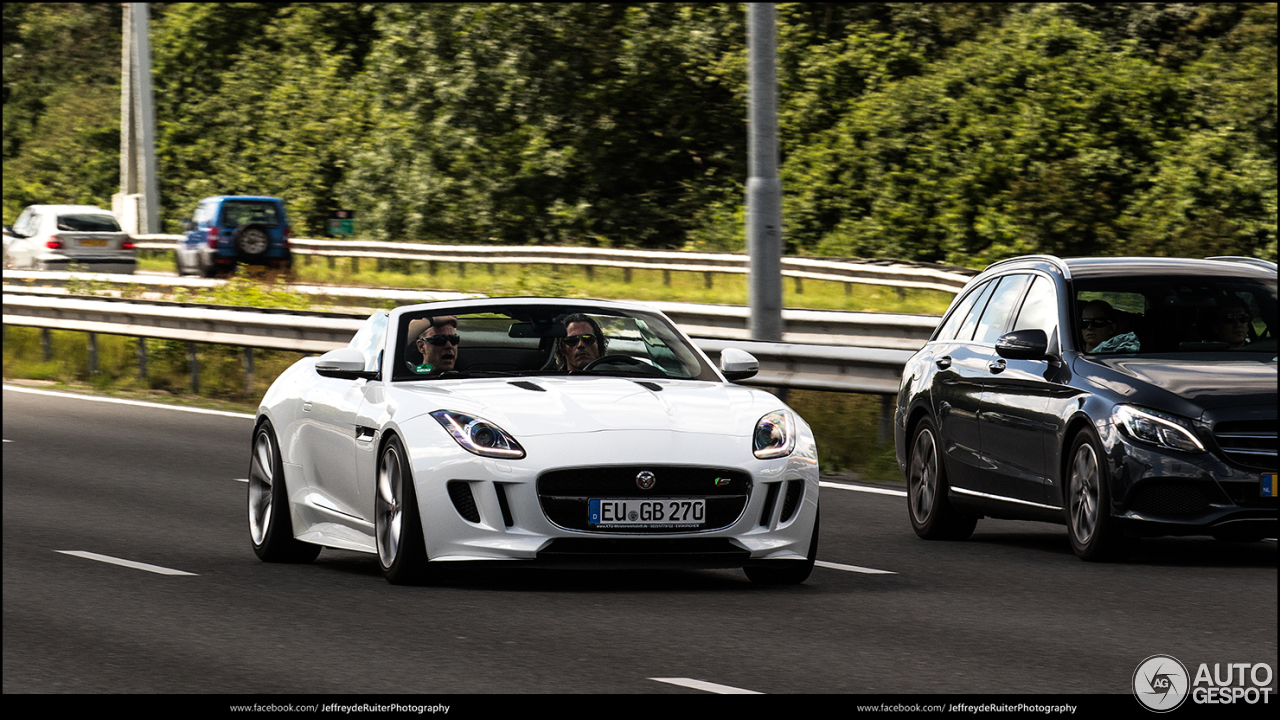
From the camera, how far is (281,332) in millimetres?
21312

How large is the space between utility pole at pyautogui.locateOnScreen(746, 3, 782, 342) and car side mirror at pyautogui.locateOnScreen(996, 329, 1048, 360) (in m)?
6.69

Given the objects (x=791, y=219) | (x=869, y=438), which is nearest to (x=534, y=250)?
(x=791, y=219)

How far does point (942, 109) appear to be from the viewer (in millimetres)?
38906

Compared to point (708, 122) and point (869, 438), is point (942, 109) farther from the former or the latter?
point (869, 438)

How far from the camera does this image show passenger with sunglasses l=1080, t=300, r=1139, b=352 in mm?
10336

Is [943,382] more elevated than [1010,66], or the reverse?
[1010,66]

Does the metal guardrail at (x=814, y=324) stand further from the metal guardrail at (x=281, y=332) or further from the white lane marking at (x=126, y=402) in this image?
the white lane marking at (x=126, y=402)

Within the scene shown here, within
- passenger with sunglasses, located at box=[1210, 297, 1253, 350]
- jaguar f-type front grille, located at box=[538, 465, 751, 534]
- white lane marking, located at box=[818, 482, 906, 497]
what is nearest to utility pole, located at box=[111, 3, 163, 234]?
white lane marking, located at box=[818, 482, 906, 497]

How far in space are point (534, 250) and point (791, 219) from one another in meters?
7.26

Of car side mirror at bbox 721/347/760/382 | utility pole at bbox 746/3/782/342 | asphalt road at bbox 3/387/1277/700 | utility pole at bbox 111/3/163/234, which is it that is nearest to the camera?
asphalt road at bbox 3/387/1277/700

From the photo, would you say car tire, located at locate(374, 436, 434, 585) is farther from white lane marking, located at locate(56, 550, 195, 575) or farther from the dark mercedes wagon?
the dark mercedes wagon

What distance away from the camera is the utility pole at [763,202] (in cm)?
1706

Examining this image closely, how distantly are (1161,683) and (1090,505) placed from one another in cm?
338
